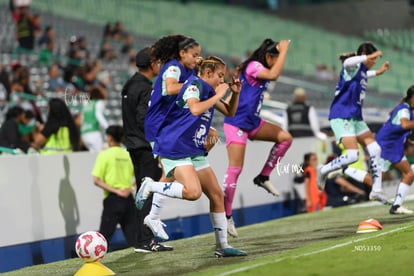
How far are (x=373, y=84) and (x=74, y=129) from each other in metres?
22.5

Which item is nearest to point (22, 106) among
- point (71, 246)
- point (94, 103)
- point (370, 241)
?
point (94, 103)

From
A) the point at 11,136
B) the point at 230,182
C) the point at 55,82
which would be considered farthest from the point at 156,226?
the point at 55,82

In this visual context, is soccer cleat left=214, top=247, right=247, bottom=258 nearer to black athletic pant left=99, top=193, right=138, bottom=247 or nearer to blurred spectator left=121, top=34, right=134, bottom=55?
black athletic pant left=99, top=193, right=138, bottom=247

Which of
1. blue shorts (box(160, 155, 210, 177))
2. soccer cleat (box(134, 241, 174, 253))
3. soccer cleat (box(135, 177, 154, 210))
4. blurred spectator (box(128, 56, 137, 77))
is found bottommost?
soccer cleat (box(134, 241, 174, 253))

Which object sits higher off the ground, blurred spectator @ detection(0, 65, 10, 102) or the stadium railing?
the stadium railing

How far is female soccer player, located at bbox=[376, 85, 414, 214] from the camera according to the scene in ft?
48.6

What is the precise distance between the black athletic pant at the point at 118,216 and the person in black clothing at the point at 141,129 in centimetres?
176

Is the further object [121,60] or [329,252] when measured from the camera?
[121,60]

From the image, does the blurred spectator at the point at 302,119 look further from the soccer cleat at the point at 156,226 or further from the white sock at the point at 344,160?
the soccer cleat at the point at 156,226

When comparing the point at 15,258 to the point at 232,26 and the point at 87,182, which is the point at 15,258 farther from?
the point at 232,26

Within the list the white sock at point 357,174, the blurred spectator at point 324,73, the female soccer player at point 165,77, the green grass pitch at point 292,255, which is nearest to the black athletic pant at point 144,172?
the green grass pitch at point 292,255

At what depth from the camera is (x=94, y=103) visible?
61.2 ft

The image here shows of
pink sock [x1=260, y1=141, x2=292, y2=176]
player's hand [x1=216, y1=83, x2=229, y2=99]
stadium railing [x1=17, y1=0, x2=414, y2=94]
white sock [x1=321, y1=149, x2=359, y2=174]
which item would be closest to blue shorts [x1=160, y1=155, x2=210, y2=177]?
player's hand [x1=216, y1=83, x2=229, y2=99]

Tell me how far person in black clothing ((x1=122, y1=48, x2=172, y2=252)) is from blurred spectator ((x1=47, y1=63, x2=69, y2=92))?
10.4 meters
